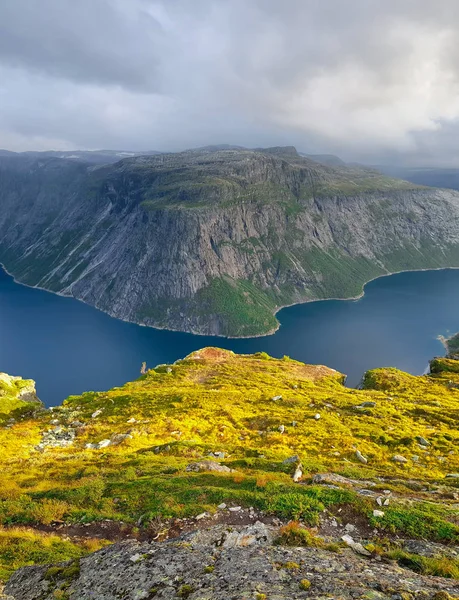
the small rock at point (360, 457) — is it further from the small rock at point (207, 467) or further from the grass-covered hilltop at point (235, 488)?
the small rock at point (207, 467)

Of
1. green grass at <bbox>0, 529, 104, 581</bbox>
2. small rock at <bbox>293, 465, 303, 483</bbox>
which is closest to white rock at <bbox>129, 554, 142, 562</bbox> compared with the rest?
green grass at <bbox>0, 529, 104, 581</bbox>

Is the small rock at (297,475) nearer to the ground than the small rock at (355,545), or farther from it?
nearer to the ground

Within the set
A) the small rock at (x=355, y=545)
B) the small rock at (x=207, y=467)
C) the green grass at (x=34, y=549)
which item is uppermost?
the small rock at (x=355, y=545)

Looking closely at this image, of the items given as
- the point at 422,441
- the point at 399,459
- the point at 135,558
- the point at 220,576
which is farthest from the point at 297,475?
the point at 422,441

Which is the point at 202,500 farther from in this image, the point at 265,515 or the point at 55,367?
the point at 55,367

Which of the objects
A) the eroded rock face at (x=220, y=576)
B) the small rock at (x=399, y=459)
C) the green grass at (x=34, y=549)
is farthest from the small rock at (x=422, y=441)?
the green grass at (x=34, y=549)

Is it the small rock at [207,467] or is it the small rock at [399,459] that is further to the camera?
the small rock at [399,459]

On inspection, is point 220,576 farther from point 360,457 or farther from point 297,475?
point 360,457
